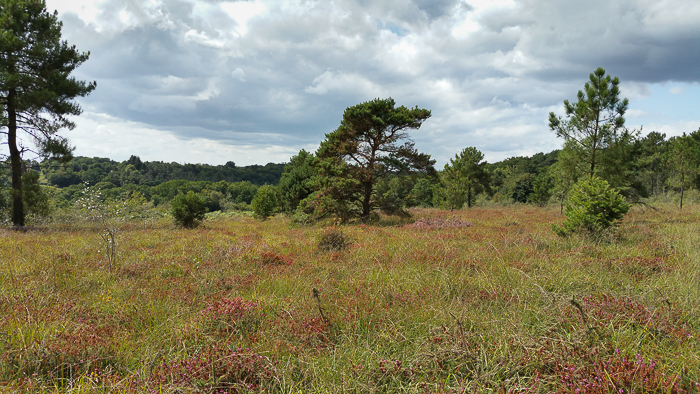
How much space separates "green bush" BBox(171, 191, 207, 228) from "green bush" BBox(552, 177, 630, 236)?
1496cm

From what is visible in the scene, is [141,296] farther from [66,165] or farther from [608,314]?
[66,165]

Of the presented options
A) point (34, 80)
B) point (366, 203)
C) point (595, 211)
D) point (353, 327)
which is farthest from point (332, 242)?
point (34, 80)

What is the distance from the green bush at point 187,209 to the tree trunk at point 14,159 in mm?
6188

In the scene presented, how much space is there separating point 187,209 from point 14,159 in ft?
23.8

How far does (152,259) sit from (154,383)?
4860 millimetres

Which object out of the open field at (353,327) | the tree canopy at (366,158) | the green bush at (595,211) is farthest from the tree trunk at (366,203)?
the open field at (353,327)

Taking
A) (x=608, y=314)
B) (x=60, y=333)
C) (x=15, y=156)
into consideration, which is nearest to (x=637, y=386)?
(x=608, y=314)

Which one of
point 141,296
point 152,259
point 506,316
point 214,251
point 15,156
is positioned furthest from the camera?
point 15,156

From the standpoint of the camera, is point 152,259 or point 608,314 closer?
point 608,314

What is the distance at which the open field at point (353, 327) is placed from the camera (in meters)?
2.28

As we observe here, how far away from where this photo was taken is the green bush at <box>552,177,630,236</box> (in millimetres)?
8117

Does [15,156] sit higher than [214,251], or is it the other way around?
[15,156]

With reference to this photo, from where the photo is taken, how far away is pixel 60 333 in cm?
281

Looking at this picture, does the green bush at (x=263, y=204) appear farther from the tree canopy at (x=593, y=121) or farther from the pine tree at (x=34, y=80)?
the tree canopy at (x=593, y=121)
